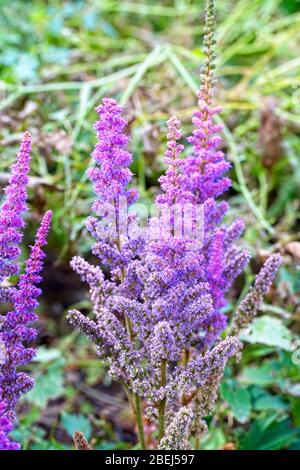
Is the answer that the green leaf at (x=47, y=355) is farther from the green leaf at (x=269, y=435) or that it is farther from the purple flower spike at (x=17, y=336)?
the purple flower spike at (x=17, y=336)

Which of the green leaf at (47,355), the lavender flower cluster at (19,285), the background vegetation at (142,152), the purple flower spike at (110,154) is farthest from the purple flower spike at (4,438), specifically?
the green leaf at (47,355)

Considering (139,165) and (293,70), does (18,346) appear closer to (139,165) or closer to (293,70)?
(139,165)

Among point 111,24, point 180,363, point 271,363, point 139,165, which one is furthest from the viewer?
point 111,24

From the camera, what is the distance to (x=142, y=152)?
2000 millimetres

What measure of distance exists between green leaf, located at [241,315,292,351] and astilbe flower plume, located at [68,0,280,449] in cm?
33

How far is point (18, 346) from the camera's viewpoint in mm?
1035

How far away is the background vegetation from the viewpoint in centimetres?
167

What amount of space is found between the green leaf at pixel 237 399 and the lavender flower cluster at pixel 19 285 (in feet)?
1.78

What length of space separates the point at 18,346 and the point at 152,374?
0.73 feet

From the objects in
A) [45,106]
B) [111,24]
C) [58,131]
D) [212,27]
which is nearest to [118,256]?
[212,27]

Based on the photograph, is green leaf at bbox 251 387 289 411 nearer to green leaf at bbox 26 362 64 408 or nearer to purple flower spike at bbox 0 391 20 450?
green leaf at bbox 26 362 64 408

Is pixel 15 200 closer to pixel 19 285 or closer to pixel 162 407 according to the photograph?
pixel 19 285

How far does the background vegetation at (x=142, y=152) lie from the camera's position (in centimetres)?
167

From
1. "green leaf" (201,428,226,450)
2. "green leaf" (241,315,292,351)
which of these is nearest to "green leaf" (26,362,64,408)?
"green leaf" (201,428,226,450)
